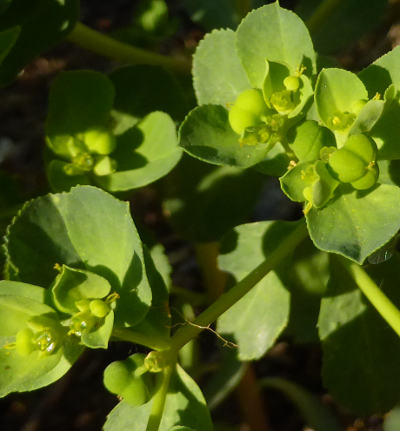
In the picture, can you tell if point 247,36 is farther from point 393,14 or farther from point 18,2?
point 393,14

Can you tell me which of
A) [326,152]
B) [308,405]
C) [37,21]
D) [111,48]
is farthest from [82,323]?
[308,405]

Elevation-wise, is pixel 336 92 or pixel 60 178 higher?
pixel 336 92

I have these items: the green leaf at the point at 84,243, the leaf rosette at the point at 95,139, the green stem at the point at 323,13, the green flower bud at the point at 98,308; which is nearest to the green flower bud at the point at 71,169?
the leaf rosette at the point at 95,139

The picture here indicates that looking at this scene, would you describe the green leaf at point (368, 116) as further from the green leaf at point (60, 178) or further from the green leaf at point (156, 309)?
the green leaf at point (60, 178)

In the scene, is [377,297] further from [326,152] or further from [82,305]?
[82,305]

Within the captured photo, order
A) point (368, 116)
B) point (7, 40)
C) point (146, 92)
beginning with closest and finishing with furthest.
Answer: point (368, 116), point (7, 40), point (146, 92)

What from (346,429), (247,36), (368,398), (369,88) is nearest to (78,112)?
(247,36)

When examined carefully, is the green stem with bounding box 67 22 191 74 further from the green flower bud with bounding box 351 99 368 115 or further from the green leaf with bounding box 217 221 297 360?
the green flower bud with bounding box 351 99 368 115

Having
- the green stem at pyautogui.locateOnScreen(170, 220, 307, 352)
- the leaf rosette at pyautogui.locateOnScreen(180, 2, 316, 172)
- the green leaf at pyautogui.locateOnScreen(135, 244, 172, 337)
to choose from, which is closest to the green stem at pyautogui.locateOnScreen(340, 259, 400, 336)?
the green stem at pyautogui.locateOnScreen(170, 220, 307, 352)
